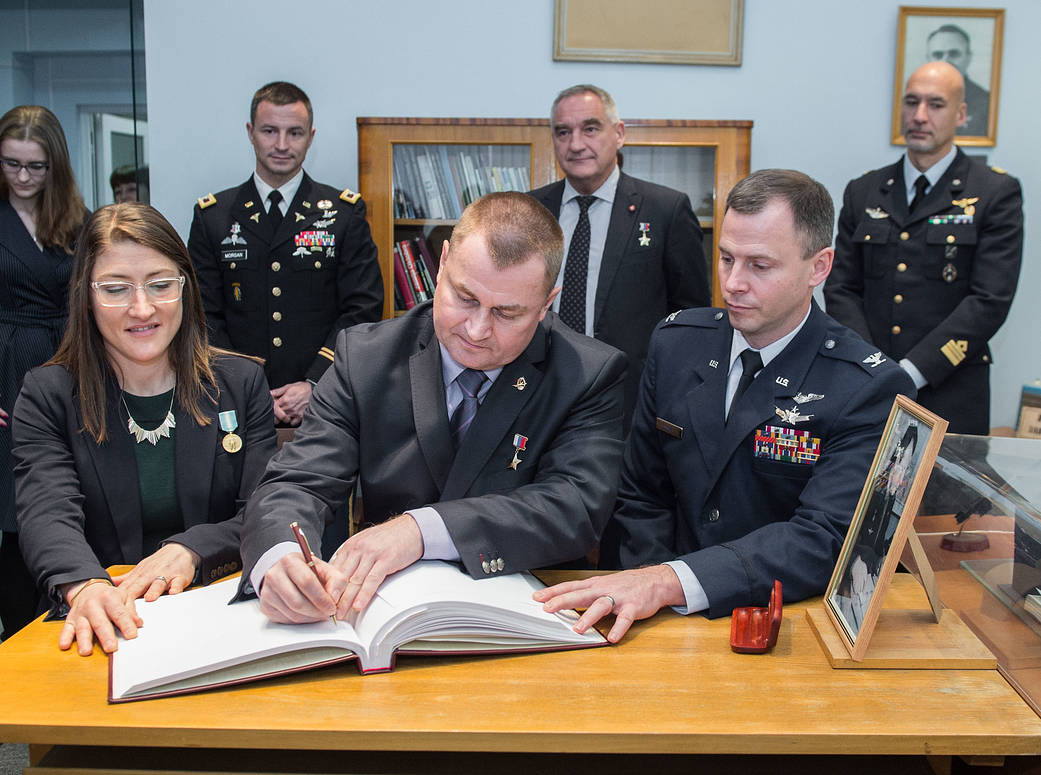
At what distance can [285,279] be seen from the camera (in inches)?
136

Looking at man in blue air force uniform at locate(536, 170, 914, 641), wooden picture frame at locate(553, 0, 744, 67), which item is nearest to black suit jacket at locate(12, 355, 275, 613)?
man in blue air force uniform at locate(536, 170, 914, 641)

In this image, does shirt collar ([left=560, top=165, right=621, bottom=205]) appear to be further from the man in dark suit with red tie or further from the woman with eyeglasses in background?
the woman with eyeglasses in background

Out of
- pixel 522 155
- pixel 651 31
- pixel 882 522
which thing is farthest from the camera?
pixel 651 31

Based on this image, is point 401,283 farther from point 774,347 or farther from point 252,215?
point 774,347

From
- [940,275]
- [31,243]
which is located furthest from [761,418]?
[31,243]

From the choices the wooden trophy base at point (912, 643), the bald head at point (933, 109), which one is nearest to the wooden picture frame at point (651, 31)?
the bald head at point (933, 109)

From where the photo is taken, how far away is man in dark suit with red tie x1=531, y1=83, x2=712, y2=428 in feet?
10.8

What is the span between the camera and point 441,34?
410cm

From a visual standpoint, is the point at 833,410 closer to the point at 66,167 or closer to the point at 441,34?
the point at 66,167

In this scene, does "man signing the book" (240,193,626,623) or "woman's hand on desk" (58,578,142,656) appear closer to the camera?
"woman's hand on desk" (58,578,142,656)

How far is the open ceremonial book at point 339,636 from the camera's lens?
125 cm

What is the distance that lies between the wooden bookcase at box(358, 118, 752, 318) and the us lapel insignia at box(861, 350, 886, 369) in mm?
2099

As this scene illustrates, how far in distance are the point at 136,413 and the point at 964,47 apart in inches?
144

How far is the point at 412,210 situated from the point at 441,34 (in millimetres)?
799
